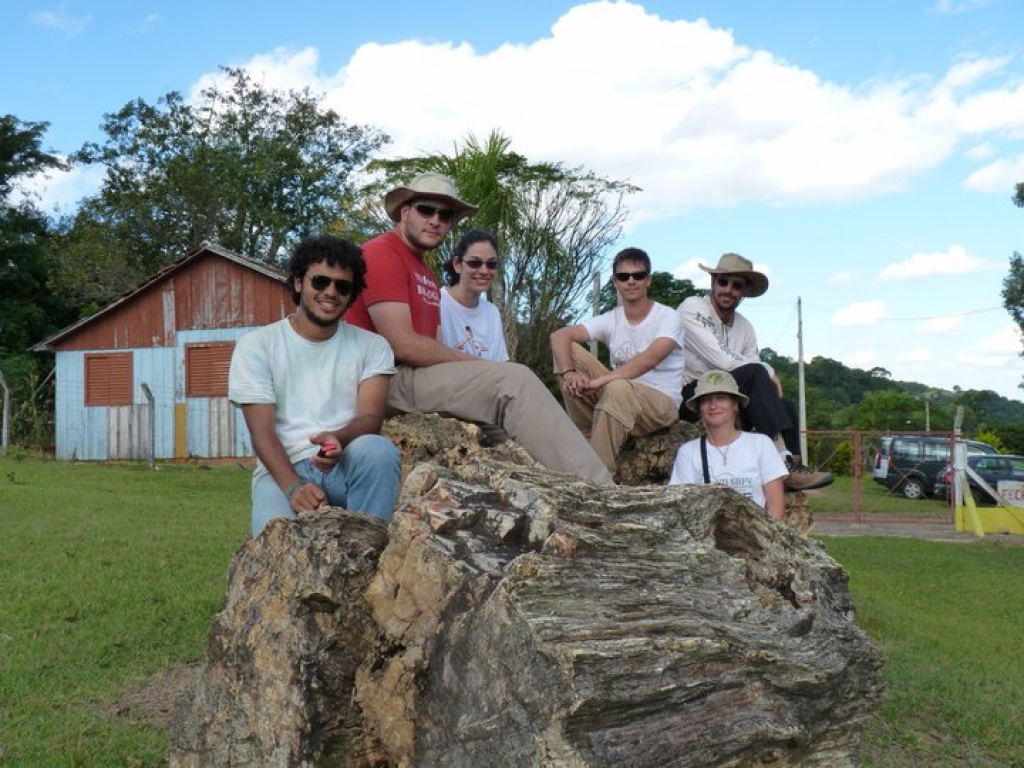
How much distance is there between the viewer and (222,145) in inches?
1436

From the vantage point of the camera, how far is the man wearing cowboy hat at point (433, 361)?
4.74 meters

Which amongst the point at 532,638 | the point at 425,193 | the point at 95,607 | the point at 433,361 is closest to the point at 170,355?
the point at 95,607

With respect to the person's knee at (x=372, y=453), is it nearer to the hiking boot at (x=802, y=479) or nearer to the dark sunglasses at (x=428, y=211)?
the dark sunglasses at (x=428, y=211)

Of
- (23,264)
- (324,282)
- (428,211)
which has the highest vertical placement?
(23,264)

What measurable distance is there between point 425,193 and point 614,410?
5.17 ft

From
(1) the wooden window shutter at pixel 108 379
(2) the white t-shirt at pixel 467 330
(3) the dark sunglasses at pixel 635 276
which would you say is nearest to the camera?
(2) the white t-shirt at pixel 467 330

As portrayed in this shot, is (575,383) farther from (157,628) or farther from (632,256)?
(157,628)

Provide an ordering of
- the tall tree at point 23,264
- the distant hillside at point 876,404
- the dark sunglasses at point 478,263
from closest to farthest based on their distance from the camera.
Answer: the dark sunglasses at point 478,263, the tall tree at point 23,264, the distant hillside at point 876,404

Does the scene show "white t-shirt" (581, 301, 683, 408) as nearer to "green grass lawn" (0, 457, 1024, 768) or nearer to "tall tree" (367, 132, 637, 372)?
"green grass lawn" (0, 457, 1024, 768)

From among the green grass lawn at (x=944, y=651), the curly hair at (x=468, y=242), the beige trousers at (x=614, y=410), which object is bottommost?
the green grass lawn at (x=944, y=651)

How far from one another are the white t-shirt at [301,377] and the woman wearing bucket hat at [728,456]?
1.72 m

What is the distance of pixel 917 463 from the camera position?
28.9 meters

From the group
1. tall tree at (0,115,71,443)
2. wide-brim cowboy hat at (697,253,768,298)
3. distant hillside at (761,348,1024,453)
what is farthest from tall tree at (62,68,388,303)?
wide-brim cowboy hat at (697,253,768,298)

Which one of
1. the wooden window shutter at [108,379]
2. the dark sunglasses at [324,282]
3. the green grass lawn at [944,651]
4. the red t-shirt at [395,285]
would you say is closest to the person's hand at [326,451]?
the dark sunglasses at [324,282]
